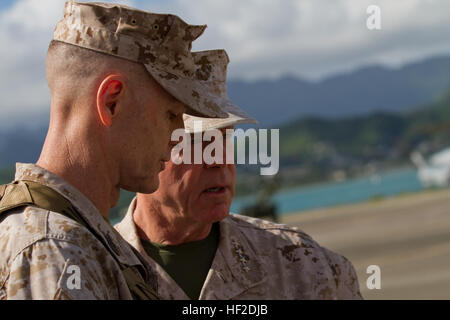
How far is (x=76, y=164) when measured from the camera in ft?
→ 7.26

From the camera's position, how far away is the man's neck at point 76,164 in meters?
2.20

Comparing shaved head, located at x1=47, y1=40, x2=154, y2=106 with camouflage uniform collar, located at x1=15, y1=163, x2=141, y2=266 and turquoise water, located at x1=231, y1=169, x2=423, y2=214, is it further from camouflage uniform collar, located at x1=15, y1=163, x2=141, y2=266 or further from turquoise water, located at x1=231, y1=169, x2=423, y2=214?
turquoise water, located at x1=231, y1=169, x2=423, y2=214

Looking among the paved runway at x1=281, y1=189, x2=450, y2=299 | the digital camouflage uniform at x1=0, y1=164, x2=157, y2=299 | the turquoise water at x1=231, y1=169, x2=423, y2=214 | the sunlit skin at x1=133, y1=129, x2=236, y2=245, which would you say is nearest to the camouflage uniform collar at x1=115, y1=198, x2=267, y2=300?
the sunlit skin at x1=133, y1=129, x2=236, y2=245

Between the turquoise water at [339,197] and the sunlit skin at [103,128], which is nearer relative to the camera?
the sunlit skin at [103,128]

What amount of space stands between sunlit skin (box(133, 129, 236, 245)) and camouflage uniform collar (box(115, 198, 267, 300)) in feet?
0.41

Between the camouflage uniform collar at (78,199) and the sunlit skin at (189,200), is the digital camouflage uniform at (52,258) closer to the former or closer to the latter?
the camouflage uniform collar at (78,199)

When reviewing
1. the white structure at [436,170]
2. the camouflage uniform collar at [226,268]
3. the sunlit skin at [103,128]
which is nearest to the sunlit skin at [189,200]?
the camouflage uniform collar at [226,268]

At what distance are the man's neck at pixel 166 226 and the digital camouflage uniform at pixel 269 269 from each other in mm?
85

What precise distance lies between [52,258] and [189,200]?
2.25 metres

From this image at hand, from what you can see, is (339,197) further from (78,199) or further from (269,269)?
(78,199)

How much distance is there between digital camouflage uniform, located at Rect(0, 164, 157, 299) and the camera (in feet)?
5.99

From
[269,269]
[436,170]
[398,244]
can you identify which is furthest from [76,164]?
[436,170]
